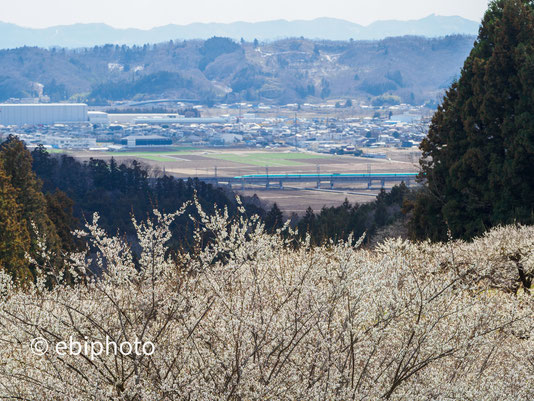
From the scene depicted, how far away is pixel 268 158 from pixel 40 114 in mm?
63086

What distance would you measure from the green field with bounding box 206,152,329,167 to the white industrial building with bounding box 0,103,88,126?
54.4 meters

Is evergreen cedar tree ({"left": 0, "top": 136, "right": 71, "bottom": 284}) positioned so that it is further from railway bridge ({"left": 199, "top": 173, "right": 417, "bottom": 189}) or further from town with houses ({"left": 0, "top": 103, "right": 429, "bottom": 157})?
town with houses ({"left": 0, "top": 103, "right": 429, "bottom": 157})

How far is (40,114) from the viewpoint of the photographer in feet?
445

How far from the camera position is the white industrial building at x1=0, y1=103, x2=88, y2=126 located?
134 m

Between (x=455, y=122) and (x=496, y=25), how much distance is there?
194 centimetres

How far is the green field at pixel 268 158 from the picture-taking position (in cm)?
8012

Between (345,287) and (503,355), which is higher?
(345,287)

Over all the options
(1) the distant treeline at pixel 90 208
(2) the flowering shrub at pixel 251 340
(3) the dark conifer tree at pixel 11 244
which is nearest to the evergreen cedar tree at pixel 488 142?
(1) the distant treeline at pixel 90 208

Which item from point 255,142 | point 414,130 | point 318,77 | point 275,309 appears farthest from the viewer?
point 318,77

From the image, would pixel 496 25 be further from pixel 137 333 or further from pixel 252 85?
pixel 252 85

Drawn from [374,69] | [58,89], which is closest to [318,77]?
[374,69]

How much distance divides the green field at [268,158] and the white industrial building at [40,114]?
178 feet

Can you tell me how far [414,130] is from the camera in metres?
123

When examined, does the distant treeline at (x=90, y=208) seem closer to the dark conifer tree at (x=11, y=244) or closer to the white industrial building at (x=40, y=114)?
the dark conifer tree at (x=11, y=244)
